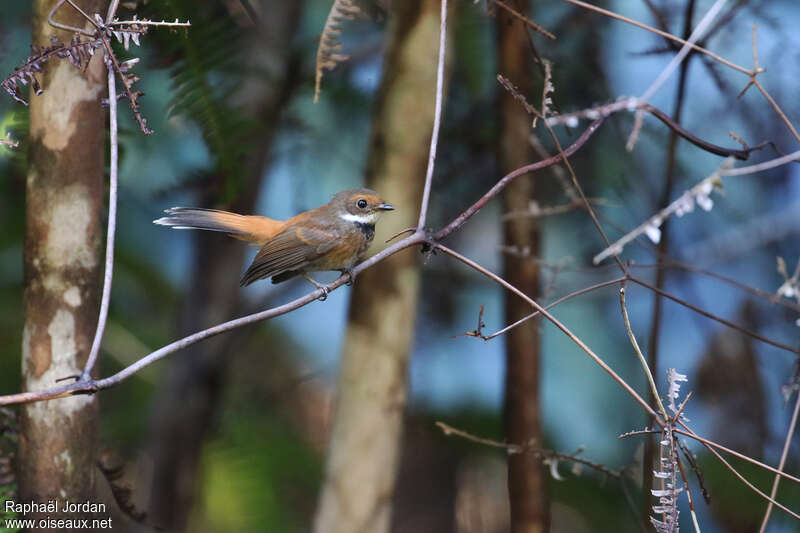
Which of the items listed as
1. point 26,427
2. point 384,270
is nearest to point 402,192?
point 384,270

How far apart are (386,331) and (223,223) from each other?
0.50 metres

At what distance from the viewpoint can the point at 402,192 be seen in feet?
6.32

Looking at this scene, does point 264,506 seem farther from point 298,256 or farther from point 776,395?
point 776,395

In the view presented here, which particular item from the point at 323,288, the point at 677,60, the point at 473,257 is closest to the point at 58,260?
the point at 323,288

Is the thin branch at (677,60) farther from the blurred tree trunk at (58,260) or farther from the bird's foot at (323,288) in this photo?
the blurred tree trunk at (58,260)

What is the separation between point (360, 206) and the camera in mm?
2021

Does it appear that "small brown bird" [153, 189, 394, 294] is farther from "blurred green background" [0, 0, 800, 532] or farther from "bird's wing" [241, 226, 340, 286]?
"blurred green background" [0, 0, 800, 532]

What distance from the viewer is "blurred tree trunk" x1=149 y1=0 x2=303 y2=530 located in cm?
269

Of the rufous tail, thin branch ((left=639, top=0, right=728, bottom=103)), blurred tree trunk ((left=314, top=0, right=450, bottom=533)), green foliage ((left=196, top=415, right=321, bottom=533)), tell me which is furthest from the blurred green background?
thin branch ((left=639, top=0, right=728, bottom=103))

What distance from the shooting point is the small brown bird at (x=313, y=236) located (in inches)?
76.2

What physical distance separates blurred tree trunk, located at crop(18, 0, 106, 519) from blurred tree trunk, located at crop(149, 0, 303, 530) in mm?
1185

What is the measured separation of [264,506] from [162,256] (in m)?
1.58

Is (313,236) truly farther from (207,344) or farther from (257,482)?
(257,482)

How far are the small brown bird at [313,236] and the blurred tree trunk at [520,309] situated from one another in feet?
1.33
